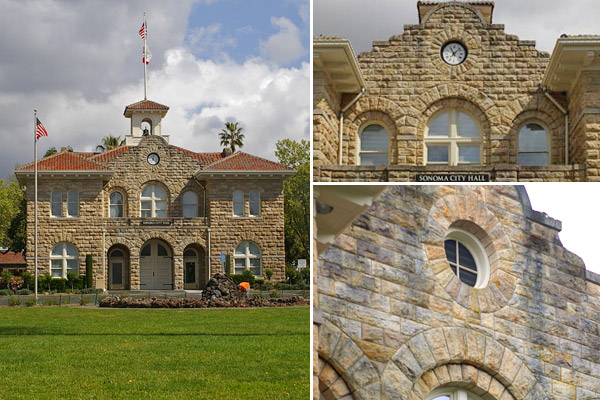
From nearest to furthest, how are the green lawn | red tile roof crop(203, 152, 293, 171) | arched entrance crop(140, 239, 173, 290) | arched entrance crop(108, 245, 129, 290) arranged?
the green lawn < arched entrance crop(108, 245, 129, 290) < arched entrance crop(140, 239, 173, 290) < red tile roof crop(203, 152, 293, 171)

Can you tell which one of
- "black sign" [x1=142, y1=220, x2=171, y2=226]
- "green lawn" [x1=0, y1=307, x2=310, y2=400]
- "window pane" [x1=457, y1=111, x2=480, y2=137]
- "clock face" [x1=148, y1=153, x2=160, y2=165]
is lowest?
"green lawn" [x1=0, y1=307, x2=310, y2=400]

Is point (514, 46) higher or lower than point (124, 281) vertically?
higher

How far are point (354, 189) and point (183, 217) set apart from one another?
4771 centimetres

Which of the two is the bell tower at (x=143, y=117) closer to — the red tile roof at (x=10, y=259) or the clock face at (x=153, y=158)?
the clock face at (x=153, y=158)

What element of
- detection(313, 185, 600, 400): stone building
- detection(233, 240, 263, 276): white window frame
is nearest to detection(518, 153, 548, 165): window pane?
detection(313, 185, 600, 400): stone building

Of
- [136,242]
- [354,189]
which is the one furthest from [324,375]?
[136,242]

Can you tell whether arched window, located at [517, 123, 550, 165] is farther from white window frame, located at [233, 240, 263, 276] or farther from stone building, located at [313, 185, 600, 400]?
white window frame, located at [233, 240, 263, 276]

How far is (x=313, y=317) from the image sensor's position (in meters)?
5.80

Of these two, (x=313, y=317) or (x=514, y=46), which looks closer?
(x=313, y=317)

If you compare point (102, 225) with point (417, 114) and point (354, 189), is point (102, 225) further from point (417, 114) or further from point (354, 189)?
point (354, 189)

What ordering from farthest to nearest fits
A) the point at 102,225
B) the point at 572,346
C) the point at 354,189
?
the point at 102,225 → the point at 572,346 → the point at 354,189

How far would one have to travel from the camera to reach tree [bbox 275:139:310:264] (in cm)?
6131

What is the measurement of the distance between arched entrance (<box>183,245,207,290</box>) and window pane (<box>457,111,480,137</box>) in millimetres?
31864

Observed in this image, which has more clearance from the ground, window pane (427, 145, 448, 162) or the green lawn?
window pane (427, 145, 448, 162)
